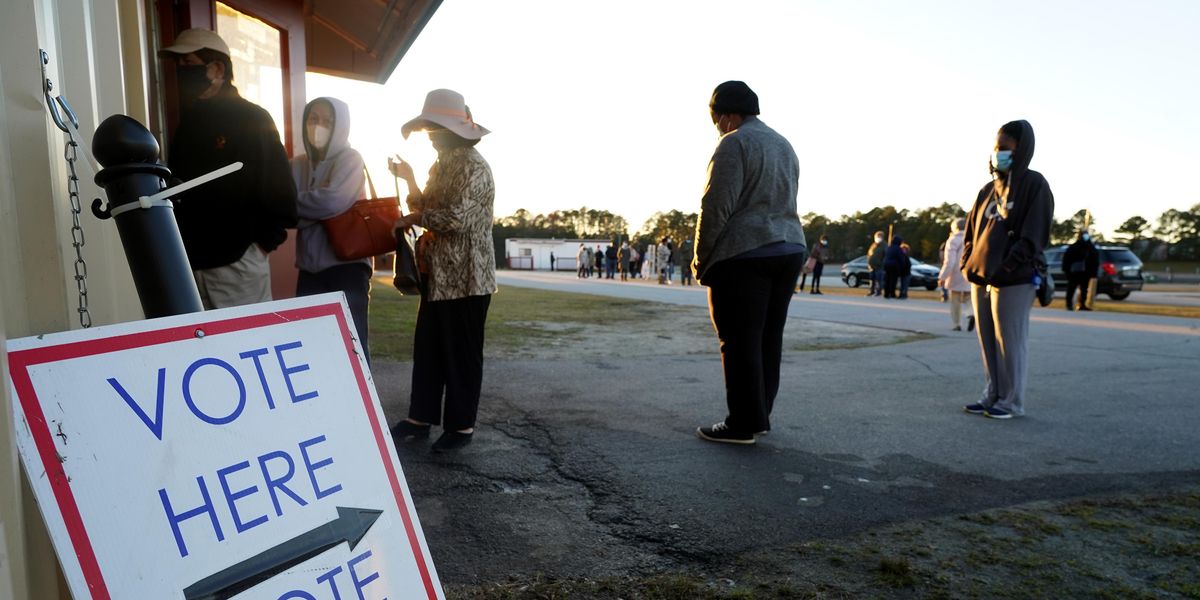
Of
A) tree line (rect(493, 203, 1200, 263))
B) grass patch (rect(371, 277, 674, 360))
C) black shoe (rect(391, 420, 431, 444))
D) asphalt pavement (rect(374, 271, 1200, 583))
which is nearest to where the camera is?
asphalt pavement (rect(374, 271, 1200, 583))

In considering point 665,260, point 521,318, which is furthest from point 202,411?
point 665,260

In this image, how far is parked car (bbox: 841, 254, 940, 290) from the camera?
995 inches

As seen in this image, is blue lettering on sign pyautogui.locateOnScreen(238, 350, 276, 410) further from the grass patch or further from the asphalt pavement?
the grass patch

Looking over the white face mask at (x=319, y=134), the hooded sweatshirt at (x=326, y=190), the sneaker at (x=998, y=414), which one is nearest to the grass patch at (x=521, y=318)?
the hooded sweatshirt at (x=326, y=190)

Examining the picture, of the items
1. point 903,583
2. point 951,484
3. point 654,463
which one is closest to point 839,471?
point 951,484

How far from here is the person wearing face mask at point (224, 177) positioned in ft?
8.82

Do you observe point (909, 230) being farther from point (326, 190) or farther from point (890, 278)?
point (326, 190)

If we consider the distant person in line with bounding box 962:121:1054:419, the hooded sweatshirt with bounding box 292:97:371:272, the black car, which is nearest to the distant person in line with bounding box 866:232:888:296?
the black car


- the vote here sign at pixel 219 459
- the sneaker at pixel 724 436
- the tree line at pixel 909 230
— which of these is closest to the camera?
the vote here sign at pixel 219 459

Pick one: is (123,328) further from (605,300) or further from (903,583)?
(605,300)

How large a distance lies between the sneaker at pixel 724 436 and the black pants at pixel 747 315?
38 millimetres

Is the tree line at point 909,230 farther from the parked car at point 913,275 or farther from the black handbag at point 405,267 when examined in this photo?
the black handbag at point 405,267

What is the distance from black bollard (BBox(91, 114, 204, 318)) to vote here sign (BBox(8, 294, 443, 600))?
0.68ft

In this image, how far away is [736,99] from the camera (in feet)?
12.4
